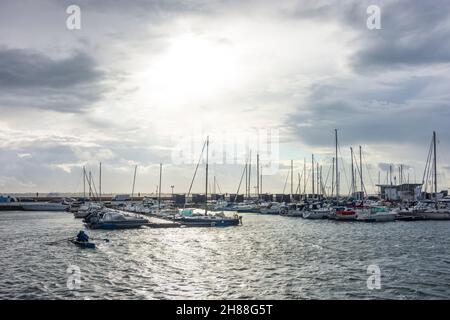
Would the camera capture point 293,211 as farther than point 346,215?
Yes

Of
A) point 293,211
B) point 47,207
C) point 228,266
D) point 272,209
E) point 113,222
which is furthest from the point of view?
point 47,207

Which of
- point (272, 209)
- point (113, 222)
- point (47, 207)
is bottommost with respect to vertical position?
point (272, 209)

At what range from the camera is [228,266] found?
40.8 metres

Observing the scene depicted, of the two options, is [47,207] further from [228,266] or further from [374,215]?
[228,266]

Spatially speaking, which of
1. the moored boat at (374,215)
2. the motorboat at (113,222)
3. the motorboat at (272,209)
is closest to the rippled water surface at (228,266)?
the motorboat at (113,222)

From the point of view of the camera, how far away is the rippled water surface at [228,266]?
30.4m

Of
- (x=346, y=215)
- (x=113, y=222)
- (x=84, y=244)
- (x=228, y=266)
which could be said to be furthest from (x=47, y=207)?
(x=228, y=266)

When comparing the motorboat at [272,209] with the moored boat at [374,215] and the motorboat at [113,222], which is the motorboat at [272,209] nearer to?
the moored boat at [374,215]

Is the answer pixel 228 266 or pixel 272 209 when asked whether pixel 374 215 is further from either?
pixel 228 266

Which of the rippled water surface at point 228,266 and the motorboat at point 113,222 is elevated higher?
the motorboat at point 113,222

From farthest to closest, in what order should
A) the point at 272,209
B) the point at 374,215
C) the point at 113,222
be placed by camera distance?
the point at 272,209 → the point at 374,215 → the point at 113,222

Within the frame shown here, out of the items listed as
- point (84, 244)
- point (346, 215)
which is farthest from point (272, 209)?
point (84, 244)

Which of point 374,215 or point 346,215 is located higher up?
point 374,215
